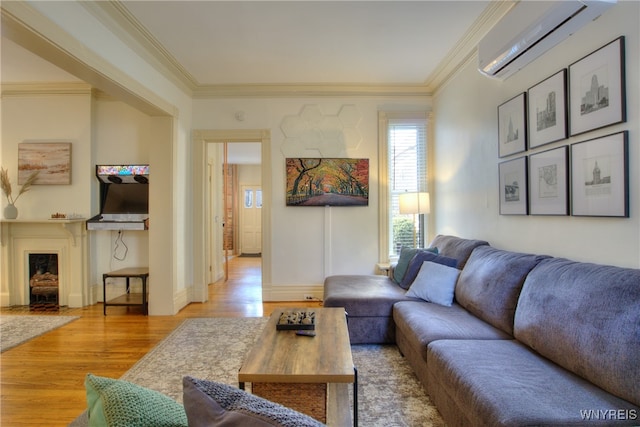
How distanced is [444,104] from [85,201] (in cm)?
475

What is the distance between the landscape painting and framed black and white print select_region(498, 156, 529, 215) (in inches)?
74.1

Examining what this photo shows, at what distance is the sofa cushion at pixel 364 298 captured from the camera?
2740mm

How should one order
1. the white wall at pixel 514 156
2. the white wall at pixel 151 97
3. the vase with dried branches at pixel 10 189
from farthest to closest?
the vase with dried branches at pixel 10 189 → the white wall at pixel 151 97 → the white wall at pixel 514 156

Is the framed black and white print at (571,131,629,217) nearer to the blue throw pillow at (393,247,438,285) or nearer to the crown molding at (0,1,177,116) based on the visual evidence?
the blue throw pillow at (393,247,438,285)

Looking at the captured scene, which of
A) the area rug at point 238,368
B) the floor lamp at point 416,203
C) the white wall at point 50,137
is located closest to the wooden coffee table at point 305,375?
the area rug at point 238,368

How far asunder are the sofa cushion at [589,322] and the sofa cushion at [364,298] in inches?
43.1

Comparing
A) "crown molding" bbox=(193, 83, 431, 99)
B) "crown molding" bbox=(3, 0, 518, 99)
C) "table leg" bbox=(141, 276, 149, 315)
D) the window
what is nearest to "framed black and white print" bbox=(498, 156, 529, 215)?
"crown molding" bbox=(3, 0, 518, 99)

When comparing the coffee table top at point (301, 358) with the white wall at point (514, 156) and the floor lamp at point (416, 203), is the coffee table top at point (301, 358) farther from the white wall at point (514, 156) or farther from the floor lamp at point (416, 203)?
the floor lamp at point (416, 203)

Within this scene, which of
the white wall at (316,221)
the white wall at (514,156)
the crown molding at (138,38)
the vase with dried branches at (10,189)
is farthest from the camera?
the white wall at (316,221)

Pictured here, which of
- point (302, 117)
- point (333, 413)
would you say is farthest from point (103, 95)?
point (333, 413)

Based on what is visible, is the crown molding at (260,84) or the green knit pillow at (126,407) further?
the crown molding at (260,84)

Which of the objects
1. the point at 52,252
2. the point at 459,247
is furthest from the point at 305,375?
the point at 52,252

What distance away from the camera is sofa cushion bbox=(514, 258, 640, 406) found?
1.24 m

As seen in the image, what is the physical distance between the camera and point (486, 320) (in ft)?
7.09
